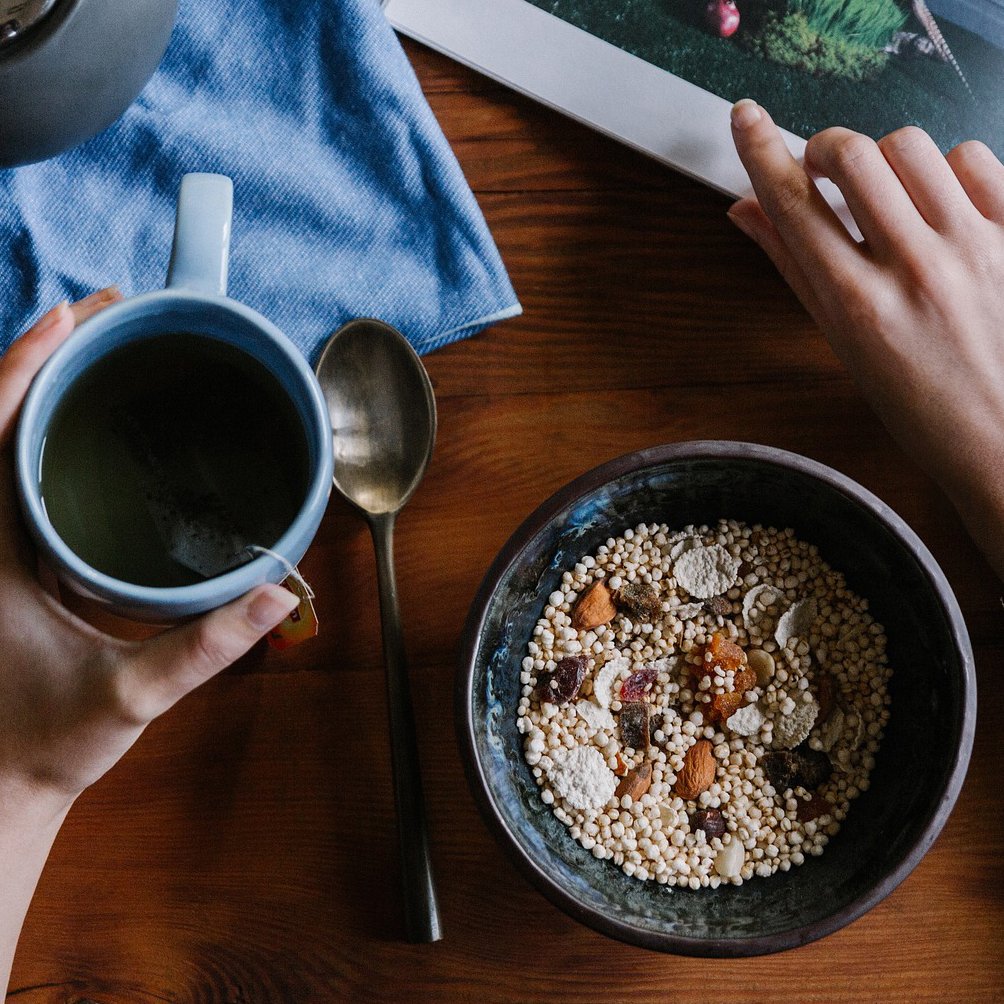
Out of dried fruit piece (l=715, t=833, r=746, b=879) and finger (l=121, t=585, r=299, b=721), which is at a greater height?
finger (l=121, t=585, r=299, b=721)

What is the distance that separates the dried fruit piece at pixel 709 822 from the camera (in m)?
0.60

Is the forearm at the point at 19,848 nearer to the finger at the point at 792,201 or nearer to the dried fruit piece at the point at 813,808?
the dried fruit piece at the point at 813,808

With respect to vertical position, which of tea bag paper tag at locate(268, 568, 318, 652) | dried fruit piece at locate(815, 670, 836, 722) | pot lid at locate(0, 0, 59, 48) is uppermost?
pot lid at locate(0, 0, 59, 48)

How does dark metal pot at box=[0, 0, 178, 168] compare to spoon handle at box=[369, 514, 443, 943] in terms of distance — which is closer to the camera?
dark metal pot at box=[0, 0, 178, 168]

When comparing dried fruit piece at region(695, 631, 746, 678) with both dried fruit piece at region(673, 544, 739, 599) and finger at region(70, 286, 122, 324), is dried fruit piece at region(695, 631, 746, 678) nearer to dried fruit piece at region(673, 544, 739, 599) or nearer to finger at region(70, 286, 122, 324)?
dried fruit piece at region(673, 544, 739, 599)

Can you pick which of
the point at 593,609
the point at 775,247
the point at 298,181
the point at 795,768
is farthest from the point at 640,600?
the point at 298,181

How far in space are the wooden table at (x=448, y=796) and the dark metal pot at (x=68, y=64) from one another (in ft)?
0.79

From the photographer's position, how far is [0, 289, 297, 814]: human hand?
0.48 m

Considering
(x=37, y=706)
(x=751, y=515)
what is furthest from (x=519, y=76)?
(x=37, y=706)

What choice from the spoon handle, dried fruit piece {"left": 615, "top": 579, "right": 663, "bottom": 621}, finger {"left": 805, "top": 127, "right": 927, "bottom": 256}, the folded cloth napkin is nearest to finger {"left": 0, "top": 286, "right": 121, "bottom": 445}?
the folded cloth napkin

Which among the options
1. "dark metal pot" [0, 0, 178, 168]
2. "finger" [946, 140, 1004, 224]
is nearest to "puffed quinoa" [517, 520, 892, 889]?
"finger" [946, 140, 1004, 224]

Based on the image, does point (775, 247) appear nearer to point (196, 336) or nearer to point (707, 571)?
point (707, 571)

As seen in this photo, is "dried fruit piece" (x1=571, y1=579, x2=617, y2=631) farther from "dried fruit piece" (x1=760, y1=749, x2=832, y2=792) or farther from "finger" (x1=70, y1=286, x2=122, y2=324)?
"finger" (x1=70, y1=286, x2=122, y2=324)

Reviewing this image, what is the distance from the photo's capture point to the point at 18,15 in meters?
0.46
